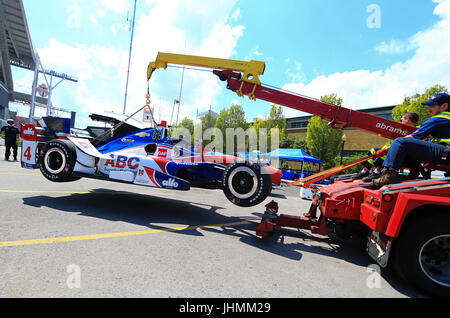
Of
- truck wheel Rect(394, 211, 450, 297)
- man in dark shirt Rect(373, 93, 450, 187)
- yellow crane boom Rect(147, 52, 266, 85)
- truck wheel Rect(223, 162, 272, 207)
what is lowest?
truck wheel Rect(394, 211, 450, 297)

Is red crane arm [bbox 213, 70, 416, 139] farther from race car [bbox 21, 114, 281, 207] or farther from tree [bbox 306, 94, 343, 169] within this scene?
tree [bbox 306, 94, 343, 169]

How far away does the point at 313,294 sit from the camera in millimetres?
2164

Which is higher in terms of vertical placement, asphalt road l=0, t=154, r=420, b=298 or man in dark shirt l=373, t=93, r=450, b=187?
man in dark shirt l=373, t=93, r=450, b=187

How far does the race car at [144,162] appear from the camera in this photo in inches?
153

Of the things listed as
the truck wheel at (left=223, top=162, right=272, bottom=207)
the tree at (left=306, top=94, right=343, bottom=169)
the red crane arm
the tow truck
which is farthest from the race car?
the tree at (left=306, top=94, right=343, bottom=169)

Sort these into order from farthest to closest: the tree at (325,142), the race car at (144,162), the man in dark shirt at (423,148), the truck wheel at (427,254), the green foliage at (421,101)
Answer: the tree at (325,142), the green foliage at (421,101), the race car at (144,162), the man in dark shirt at (423,148), the truck wheel at (427,254)

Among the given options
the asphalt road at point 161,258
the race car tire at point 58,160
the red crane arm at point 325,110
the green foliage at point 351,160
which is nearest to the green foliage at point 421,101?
the green foliage at point 351,160

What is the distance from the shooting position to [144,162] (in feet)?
14.7

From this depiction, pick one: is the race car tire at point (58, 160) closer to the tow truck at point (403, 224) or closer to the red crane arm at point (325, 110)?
the red crane arm at point (325, 110)

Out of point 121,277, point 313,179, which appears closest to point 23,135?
point 121,277

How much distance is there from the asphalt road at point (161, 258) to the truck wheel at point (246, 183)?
65 centimetres

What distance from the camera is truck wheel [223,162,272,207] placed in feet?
12.1

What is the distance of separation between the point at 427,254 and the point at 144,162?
15.0 ft

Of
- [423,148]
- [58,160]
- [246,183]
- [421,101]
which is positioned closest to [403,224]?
[423,148]
